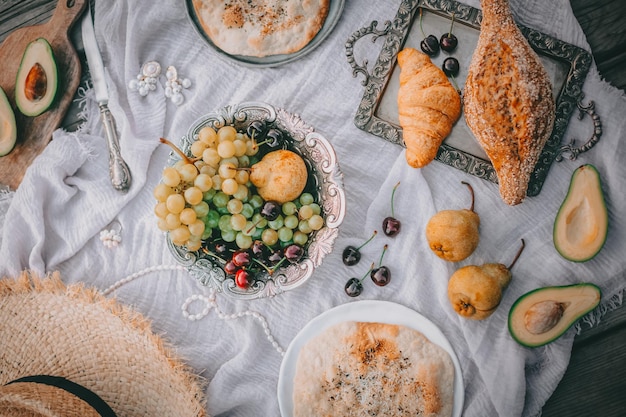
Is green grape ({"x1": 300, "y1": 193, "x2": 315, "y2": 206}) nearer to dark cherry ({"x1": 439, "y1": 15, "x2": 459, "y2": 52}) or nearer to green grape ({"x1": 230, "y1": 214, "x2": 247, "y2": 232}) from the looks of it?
green grape ({"x1": 230, "y1": 214, "x2": 247, "y2": 232})

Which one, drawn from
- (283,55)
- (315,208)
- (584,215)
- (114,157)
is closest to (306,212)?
(315,208)

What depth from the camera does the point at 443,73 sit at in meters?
1.37

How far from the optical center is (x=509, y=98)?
1.28 m

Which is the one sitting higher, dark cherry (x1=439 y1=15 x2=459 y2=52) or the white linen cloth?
dark cherry (x1=439 y1=15 x2=459 y2=52)

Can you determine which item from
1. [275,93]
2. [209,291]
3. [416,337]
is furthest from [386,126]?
[209,291]

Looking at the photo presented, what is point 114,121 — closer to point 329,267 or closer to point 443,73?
point 329,267

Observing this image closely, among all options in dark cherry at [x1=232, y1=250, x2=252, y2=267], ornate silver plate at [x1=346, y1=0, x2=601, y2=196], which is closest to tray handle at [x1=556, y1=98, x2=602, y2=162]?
ornate silver plate at [x1=346, y1=0, x2=601, y2=196]

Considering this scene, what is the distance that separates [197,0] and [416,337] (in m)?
1.13

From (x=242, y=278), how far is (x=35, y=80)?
2.88 feet

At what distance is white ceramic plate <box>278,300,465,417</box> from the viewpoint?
1.40m

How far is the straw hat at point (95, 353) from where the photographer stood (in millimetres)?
1335

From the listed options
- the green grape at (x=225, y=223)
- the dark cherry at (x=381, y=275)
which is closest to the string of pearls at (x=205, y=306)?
the green grape at (x=225, y=223)

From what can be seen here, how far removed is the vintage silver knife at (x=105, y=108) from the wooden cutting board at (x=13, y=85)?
82 millimetres

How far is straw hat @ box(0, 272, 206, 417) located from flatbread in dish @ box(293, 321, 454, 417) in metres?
0.32
